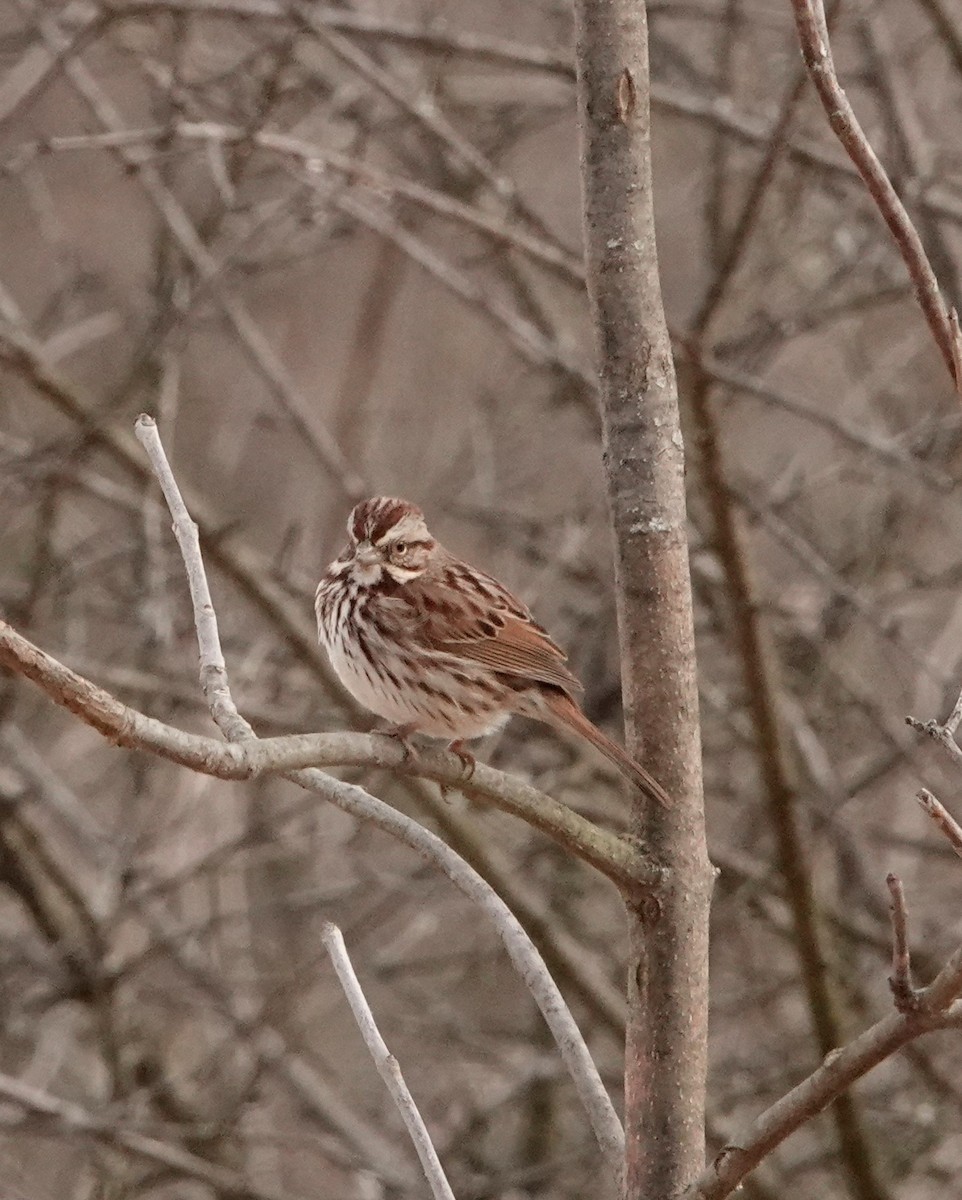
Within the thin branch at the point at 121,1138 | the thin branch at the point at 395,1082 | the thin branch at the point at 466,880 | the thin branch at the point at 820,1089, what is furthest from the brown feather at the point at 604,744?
the thin branch at the point at 121,1138

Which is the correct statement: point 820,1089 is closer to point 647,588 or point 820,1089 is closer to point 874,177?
point 647,588

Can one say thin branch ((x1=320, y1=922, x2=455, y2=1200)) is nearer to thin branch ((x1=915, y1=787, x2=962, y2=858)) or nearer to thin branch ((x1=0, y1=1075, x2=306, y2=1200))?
thin branch ((x1=915, y1=787, x2=962, y2=858))

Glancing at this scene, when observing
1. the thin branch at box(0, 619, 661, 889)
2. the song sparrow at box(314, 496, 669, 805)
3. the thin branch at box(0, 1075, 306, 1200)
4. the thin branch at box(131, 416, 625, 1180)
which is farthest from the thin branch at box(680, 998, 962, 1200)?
the thin branch at box(0, 1075, 306, 1200)

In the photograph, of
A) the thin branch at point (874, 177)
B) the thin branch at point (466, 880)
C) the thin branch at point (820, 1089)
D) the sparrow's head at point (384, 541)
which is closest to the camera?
the thin branch at point (820, 1089)

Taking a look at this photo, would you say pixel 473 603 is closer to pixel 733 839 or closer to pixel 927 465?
pixel 927 465

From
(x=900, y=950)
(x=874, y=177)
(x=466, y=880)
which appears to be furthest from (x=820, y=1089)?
(x=874, y=177)

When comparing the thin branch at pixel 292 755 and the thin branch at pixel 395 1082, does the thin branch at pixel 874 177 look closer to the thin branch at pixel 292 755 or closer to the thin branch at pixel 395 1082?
the thin branch at pixel 292 755

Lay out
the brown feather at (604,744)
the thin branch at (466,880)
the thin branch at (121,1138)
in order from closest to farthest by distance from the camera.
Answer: the thin branch at (466,880), the brown feather at (604,744), the thin branch at (121,1138)

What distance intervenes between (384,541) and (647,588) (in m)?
2.21

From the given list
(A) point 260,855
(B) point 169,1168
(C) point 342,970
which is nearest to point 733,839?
(A) point 260,855

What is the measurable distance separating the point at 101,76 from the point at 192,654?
3.59m

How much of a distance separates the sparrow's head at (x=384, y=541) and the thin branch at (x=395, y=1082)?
2.14m

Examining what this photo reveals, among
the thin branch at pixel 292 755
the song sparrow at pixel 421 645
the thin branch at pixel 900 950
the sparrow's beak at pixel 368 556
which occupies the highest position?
the sparrow's beak at pixel 368 556

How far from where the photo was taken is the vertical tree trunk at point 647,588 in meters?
2.79
